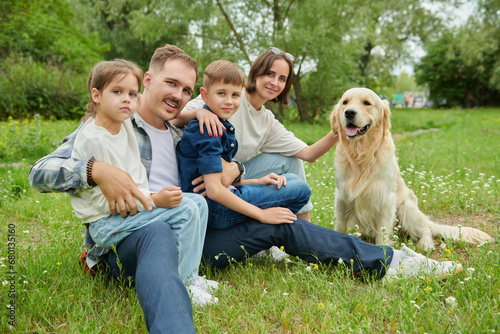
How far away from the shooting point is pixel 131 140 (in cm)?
227

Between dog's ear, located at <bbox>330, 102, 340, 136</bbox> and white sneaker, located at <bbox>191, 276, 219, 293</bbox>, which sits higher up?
dog's ear, located at <bbox>330, 102, 340, 136</bbox>

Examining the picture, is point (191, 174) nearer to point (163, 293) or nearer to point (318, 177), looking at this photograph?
point (163, 293)

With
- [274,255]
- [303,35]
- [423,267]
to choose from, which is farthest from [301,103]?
[423,267]

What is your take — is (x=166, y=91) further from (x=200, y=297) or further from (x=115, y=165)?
(x=200, y=297)

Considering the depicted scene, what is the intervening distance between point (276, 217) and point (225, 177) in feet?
1.39

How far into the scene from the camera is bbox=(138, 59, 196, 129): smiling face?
2438 millimetres

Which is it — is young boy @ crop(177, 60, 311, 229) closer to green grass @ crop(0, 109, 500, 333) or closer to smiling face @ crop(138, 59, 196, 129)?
smiling face @ crop(138, 59, 196, 129)

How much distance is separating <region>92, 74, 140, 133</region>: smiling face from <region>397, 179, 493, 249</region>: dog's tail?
2523 millimetres

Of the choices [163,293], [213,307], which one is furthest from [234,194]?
[163,293]

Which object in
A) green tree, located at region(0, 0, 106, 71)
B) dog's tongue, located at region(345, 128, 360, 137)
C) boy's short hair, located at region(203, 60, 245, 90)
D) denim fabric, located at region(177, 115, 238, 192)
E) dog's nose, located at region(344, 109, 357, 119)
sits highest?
green tree, located at region(0, 0, 106, 71)

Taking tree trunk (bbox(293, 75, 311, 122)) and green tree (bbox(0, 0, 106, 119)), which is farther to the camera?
tree trunk (bbox(293, 75, 311, 122))

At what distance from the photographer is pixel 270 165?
3291 millimetres

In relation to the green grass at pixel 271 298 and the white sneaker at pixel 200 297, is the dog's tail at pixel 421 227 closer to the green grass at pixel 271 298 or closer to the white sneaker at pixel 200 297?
the green grass at pixel 271 298

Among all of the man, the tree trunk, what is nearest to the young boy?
the man
